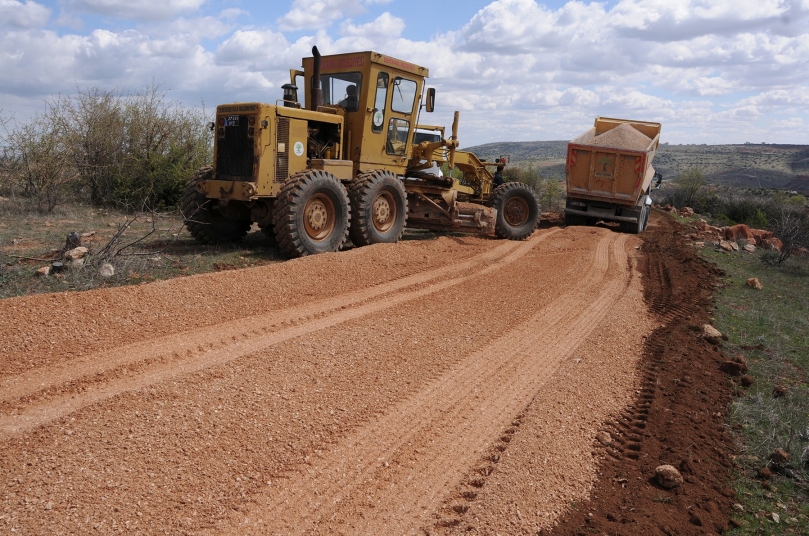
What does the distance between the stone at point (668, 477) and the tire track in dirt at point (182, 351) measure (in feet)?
11.6

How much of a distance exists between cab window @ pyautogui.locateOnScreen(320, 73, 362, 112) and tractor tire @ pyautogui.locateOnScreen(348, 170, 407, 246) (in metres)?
1.38

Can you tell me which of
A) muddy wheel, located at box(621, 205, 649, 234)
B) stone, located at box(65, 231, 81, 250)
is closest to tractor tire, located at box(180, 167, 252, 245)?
stone, located at box(65, 231, 81, 250)

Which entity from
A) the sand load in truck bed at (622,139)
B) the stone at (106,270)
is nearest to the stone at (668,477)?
the stone at (106,270)

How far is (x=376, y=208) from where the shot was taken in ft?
35.9

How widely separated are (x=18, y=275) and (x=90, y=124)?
946 cm

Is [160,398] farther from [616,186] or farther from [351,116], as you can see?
[616,186]

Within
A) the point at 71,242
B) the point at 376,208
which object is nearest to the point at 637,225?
the point at 376,208

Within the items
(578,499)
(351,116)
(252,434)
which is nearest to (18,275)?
(252,434)

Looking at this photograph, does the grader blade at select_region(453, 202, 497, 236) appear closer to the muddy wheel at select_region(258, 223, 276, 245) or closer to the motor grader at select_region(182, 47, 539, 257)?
the motor grader at select_region(182, 47, 539, 257)

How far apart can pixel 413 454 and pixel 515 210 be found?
430 inches

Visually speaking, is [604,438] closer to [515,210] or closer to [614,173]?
[515,210]

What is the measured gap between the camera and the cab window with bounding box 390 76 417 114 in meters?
11.4

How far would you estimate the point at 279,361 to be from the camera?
17.7 ft

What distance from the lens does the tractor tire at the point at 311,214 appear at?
363 inches
